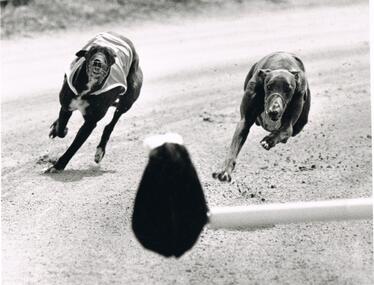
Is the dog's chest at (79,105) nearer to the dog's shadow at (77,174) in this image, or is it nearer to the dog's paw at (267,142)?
the dog's shadow at (77,174)

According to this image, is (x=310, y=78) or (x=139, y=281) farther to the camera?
(x=310, y=78)

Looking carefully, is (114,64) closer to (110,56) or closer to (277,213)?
(110,56)

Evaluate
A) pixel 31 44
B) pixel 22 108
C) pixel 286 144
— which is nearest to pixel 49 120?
pixel 22 108

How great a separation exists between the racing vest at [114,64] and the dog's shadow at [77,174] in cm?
34

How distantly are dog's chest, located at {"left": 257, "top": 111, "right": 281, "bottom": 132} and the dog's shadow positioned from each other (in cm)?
70

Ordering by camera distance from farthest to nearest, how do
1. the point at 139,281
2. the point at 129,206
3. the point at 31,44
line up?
the point at 31,44 → the point at 129,206 → the point at 139,281

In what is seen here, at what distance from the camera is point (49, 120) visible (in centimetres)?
327

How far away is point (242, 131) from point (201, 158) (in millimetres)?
A: 207

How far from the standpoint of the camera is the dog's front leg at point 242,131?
297 cm

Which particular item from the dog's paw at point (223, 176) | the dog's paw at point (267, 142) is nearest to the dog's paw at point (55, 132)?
the dog's paw at point (223, 176)

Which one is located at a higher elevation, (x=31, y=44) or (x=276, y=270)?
(x=31, y=44)

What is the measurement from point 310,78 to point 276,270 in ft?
2.74

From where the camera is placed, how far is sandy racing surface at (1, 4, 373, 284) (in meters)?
2.94

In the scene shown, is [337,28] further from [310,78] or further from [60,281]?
[60,281]
